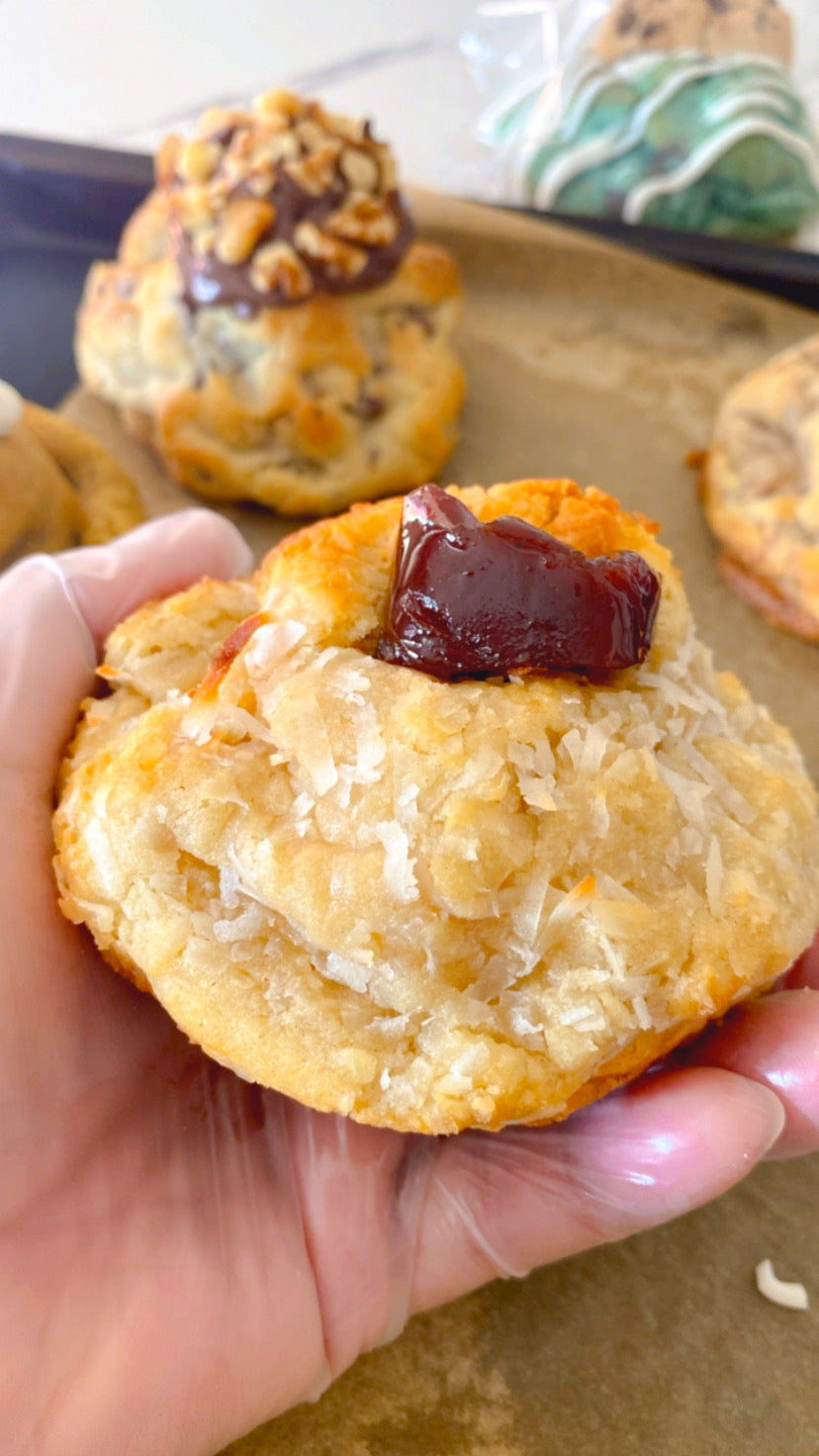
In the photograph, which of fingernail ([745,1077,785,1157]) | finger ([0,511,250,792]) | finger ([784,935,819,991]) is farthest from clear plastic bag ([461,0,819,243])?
fingernail ([745,1077,785,1157])

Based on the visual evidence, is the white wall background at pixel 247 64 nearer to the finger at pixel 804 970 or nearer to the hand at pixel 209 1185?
the hand at pixel 209 1185

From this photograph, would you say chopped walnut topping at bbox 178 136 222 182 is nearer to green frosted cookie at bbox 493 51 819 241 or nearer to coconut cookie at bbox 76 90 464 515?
coconut cookie at bbox 76 90 464 515

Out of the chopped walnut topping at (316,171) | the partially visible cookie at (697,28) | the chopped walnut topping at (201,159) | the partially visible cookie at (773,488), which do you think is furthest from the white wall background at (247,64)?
the partially visible cookie at (773,488)

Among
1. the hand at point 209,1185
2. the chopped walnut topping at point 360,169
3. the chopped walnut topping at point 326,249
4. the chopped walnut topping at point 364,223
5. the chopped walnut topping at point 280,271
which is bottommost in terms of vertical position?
the hand at point 209,1185

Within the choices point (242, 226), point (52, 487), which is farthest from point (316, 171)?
point (52, 487)

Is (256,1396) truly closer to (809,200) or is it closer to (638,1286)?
(638,1286)

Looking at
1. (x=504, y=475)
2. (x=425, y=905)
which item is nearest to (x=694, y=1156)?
(x=425, y=905)

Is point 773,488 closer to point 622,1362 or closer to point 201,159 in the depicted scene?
point 201,159
